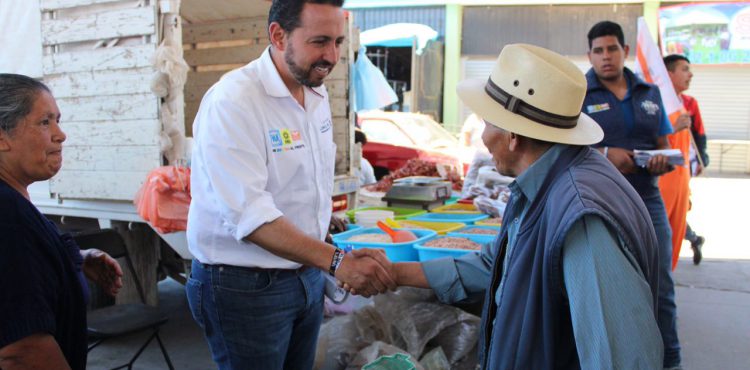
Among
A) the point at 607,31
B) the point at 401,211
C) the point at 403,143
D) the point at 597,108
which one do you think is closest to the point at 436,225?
the point at 401,211

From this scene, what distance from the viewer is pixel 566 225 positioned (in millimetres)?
1357

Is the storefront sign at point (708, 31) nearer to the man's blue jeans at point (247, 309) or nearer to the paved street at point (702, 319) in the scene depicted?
the paved street at point (702, 319)

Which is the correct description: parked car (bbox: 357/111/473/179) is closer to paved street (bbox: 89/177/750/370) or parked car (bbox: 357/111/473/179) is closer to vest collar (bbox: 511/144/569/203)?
paved street (bbox: 89/177/750/370)

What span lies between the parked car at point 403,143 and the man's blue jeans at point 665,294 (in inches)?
268

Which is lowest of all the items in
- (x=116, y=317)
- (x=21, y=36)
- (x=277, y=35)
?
(x=116, y=317)

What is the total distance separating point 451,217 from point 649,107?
5.03ft

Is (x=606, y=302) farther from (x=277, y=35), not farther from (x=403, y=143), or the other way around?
(x=403, y=143)

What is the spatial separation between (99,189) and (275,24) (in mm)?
2937

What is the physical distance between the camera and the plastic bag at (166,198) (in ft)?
12.9

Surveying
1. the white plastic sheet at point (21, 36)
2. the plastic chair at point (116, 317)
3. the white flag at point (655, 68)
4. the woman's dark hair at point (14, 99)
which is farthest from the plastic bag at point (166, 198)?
the white flag at point (655, 68)

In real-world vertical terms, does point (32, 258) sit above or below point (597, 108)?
below

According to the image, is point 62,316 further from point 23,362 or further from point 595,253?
point 595,253

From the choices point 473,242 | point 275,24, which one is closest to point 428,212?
point 473,242

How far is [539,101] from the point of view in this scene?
5.19 feet
